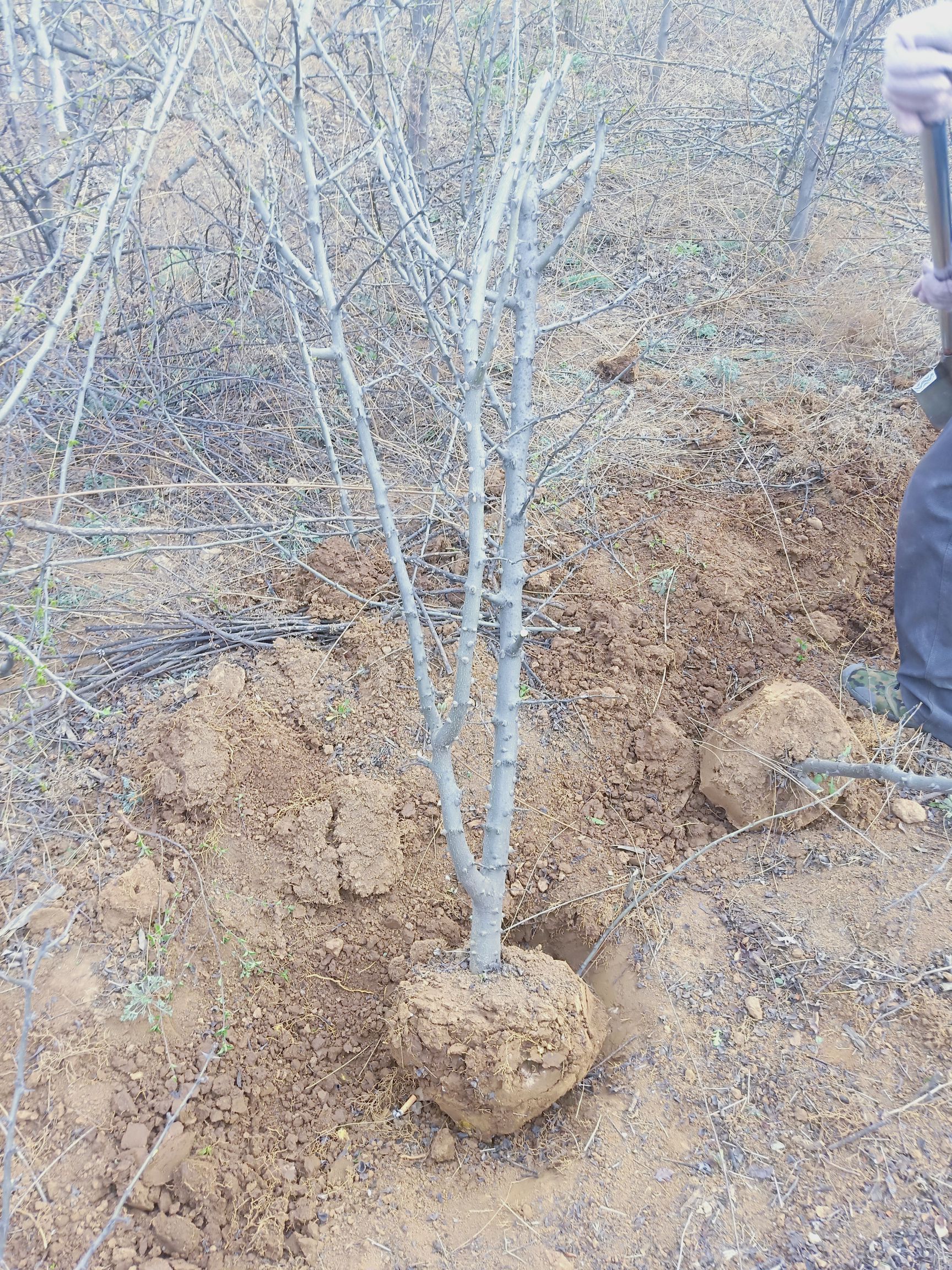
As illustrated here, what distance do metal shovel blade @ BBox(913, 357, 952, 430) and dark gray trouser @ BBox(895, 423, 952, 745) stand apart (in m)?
0.16

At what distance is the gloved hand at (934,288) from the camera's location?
2.37m

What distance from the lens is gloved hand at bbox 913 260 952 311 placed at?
2.37m

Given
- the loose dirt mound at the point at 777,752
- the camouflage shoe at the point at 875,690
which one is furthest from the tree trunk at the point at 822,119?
the loose dirt mound at the point at 777,752

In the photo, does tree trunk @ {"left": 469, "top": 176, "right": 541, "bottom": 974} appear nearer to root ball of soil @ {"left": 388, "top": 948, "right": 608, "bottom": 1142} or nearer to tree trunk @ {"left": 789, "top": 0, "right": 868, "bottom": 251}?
root ball of soil @ {"left": 388, "top": 948, "right": 608, "bottom": 1142}

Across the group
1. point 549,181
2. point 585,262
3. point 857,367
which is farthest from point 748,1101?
point 585,262

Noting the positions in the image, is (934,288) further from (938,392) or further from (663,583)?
(663,583)

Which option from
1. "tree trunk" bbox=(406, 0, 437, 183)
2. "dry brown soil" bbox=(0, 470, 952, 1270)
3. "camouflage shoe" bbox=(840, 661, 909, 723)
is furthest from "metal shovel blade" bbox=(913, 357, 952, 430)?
"tree trunk" bbox=(406, 0, 437, 183)

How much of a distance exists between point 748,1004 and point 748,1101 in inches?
9.4

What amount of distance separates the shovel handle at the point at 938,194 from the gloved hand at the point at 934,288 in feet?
0.06

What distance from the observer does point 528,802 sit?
2.61m

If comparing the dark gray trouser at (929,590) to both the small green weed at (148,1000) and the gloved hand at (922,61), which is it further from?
the small green weed at (148,1000)

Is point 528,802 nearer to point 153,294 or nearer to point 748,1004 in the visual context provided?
point 748,1004

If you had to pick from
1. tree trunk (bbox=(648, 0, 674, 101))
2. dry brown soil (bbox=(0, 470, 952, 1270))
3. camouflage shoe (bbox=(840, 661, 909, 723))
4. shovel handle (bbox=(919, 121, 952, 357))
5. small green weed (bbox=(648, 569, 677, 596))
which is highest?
tree trunk (bbox=(648, 0, 674, 101))

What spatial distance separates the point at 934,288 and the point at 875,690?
1317 mm
